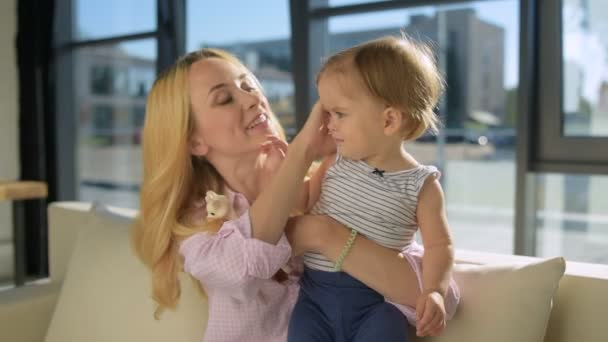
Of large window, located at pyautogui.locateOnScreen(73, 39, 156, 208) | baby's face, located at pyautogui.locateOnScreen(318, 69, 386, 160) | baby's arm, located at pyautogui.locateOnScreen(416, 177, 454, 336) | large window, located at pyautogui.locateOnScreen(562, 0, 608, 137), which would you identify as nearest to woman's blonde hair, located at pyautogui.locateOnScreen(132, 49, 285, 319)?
baby's face, located at pyautogui.locateOnScreen(318, 69, 386, 160)

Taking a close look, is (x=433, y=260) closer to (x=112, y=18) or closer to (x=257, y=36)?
(x=257, y=36)

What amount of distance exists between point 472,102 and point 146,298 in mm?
2213

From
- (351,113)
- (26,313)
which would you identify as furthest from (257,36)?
(351,113)

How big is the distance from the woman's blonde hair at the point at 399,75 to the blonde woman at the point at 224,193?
0.13 m

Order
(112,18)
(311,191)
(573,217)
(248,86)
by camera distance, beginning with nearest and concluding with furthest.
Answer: (311,191) < (248,86) < (573,217) < (112,18)

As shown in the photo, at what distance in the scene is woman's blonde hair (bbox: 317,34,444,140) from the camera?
3.47 ft

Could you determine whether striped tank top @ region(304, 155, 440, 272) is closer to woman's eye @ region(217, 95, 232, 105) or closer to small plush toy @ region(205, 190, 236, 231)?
small plush toy @ region(205, 190, 236, 231)

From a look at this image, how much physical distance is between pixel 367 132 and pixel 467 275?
0.34m

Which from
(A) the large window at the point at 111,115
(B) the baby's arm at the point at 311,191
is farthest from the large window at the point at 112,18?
(B) the baby's arm at the point at 311,191

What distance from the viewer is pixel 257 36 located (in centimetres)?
403

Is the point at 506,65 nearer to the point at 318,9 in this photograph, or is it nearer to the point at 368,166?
the point at 318,9

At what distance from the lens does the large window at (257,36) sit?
3.83 meters

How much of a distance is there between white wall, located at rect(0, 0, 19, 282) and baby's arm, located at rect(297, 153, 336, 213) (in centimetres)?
390

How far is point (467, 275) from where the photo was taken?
118cm
